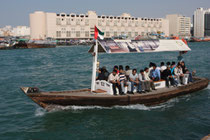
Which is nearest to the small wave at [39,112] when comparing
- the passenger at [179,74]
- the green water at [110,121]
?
the green water at [110,121]

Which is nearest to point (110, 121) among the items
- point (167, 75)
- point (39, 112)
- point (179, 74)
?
point (39, 112)

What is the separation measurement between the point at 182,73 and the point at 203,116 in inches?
142

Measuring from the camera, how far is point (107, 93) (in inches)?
478

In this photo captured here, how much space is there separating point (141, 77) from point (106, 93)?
6.94 feet

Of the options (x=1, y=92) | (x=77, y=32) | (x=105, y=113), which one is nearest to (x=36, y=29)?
(x=77, y=32)

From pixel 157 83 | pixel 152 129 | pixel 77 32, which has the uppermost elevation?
pixel 77 32

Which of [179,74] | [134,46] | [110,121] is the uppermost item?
[134,46]

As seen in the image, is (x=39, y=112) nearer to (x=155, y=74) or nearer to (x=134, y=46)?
(x=134, y=46)

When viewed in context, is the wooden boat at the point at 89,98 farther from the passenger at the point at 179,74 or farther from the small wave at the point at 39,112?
the passenger at the point at 179,74

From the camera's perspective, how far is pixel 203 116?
11.7 meters

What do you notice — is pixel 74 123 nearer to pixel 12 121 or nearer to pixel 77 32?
pixel 12 121

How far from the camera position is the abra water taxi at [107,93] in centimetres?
1118

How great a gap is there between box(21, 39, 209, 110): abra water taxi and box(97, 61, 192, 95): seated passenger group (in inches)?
13.2

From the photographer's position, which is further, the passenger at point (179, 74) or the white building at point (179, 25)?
the white building at point (179, 25)
